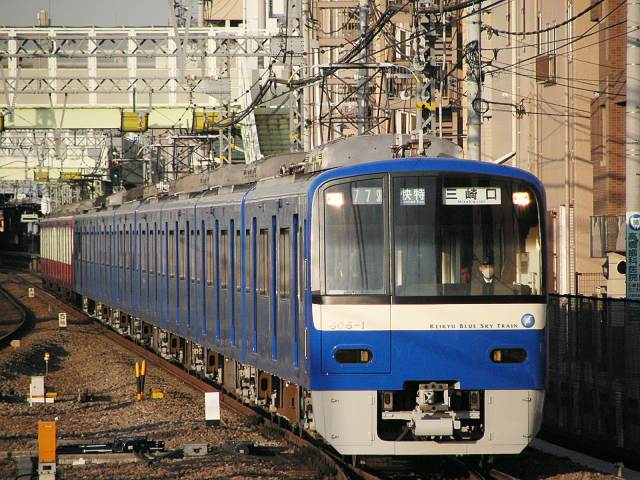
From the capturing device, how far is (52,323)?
35.7 m

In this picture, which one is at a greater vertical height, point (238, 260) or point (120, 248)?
point (120, 248)

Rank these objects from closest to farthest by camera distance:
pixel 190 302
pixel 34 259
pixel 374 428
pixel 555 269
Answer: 1. pixel 374 428
2. pixel 190 302
3. pixel 555 269
4. pixel 34 259

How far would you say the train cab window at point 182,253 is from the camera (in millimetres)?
19938

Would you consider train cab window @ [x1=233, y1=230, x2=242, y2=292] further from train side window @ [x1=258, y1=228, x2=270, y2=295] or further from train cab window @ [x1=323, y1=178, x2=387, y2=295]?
train cab window @ [x1=323, y1=178, x2=387, y2=295]

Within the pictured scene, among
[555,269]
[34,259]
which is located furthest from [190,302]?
[34,259]

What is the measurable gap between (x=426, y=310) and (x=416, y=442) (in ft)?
3.43

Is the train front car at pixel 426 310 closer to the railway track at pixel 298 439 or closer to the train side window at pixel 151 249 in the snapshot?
the railway track at pixel 298 439

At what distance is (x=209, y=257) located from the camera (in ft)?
58.0

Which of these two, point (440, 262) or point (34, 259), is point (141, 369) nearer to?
point (440, 262)

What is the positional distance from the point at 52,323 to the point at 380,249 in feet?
84.7

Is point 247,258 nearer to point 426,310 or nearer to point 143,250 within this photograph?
point 426,310

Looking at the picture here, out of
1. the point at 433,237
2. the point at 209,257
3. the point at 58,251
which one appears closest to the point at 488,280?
the point at 433,237

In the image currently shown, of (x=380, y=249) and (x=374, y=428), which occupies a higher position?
(x=380, y=249)

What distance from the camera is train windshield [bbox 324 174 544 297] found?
1099 cm
